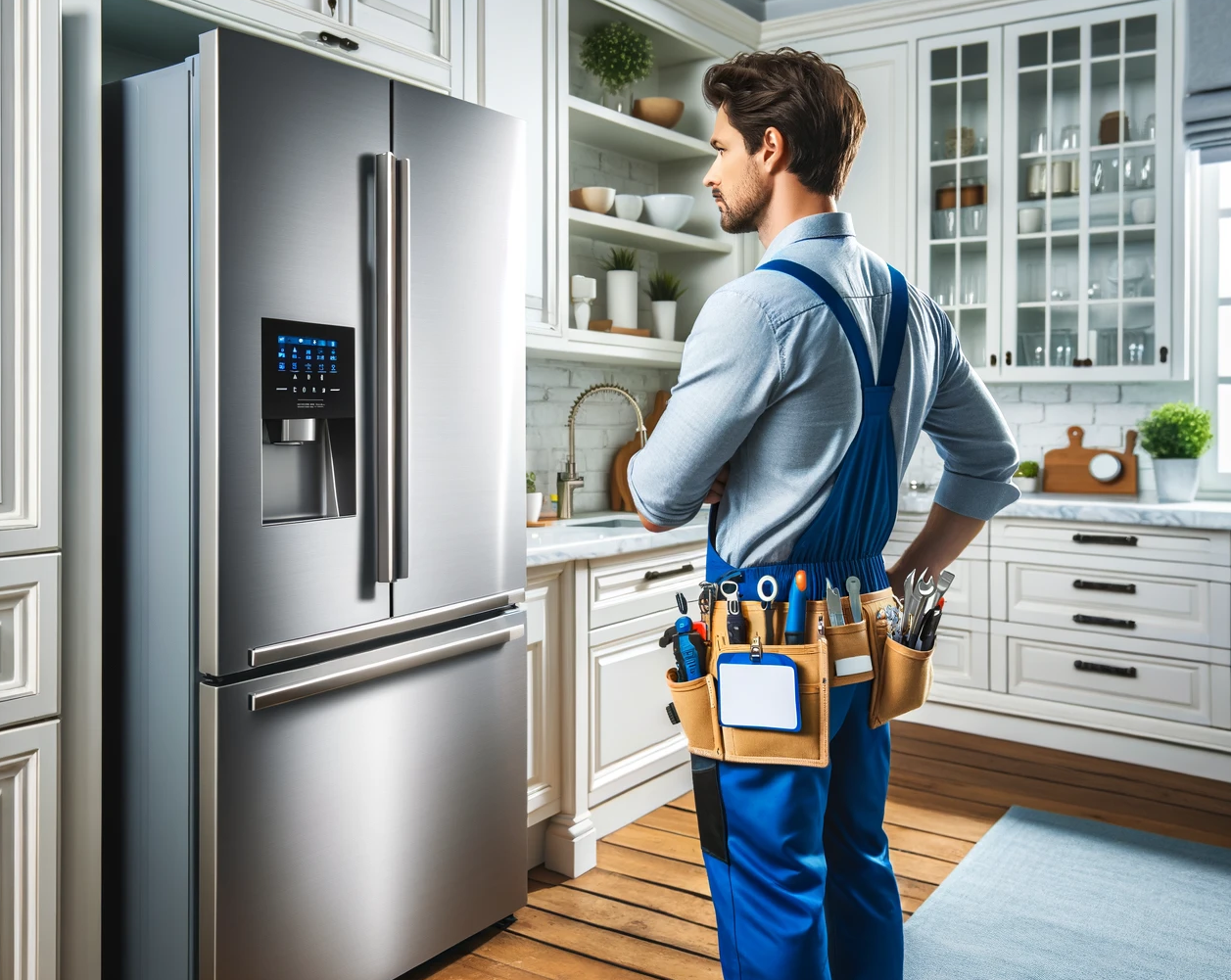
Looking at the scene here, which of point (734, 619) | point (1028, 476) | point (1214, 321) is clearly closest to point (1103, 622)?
point (1028, 476)

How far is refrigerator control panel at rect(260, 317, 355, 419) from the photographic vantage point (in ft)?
5.83

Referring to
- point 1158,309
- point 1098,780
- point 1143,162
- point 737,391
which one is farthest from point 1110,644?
point 737,391

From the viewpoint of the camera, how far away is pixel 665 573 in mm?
2990

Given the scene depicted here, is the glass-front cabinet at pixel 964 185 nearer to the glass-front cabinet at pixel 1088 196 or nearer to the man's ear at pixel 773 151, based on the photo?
the glass-front cabinet at pixel 1088 196

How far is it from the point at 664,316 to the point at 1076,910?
2.30m

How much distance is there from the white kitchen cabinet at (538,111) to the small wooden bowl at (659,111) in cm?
68

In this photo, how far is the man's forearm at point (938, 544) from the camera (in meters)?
1.69

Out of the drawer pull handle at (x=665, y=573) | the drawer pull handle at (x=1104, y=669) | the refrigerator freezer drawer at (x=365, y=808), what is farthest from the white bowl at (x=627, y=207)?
the drawer pull handle at (x=1104, y=669)

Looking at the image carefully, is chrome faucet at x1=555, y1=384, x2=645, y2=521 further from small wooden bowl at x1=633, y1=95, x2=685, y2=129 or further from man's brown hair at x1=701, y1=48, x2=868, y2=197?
man's brown hair at x1=701, y1=48, x2=868, y2=197

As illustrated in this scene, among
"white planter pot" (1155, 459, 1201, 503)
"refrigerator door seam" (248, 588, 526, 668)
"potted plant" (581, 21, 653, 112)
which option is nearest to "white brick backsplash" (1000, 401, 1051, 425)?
"white planter pot" (1155, 459, 1201, 503)

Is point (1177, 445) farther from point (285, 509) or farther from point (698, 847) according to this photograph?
point (285, 509)

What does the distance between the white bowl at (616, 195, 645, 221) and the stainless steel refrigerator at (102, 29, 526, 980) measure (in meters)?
1.39

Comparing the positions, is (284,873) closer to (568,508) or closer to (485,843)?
(485,843)

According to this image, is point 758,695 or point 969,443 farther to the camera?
point 969,443
